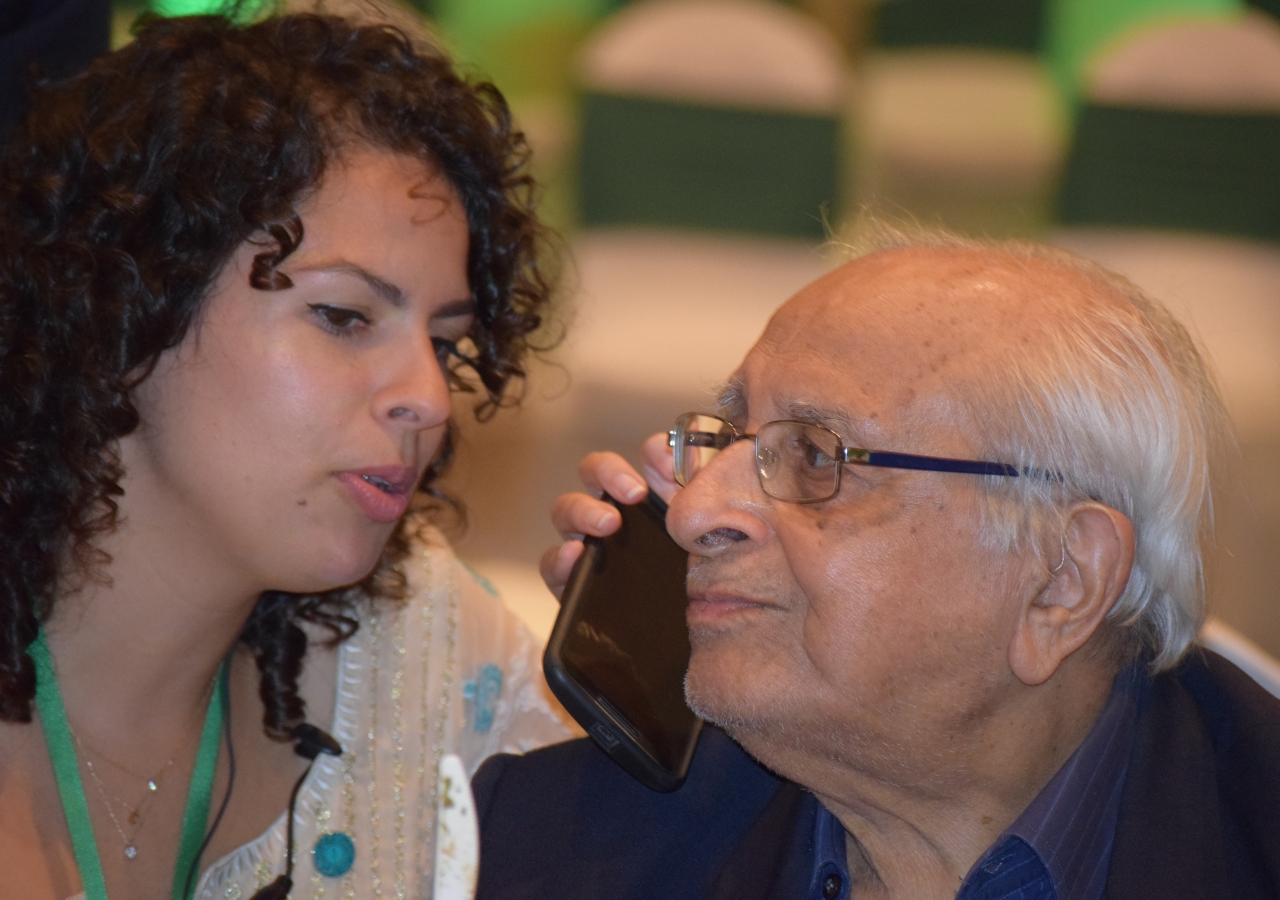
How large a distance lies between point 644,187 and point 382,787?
10.3 feet

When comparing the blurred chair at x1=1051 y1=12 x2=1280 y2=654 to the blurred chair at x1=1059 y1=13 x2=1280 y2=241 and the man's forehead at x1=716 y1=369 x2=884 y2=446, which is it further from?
the man's forehead at x1=716 y1=369 x2=884 y2=446

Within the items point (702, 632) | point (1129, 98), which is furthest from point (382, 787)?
point (1129, 98)

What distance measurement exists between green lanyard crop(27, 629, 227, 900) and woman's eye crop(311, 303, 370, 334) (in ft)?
1.87

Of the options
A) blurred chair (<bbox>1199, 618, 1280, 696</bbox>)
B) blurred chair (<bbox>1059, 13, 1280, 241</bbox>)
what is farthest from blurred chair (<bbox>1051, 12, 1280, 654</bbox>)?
blurred chair (<bbox>1199, 618, 1280, 696</bbox>)

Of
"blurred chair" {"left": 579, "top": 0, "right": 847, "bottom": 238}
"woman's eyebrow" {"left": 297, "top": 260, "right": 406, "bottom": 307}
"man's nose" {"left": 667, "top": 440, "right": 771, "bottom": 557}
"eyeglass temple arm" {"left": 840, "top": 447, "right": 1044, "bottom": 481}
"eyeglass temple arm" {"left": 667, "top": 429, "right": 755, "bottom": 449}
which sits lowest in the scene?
"man's nose" {"left": 667, "top": 440, "right": 771, "bottom": 557}

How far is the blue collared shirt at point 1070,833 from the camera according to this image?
56.7 inches

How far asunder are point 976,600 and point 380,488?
0.76 metres

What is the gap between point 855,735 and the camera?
1.47 metres

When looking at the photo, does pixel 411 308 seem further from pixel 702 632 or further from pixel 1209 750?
pixel 1209 750

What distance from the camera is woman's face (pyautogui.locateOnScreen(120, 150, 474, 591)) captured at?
1.63 meters

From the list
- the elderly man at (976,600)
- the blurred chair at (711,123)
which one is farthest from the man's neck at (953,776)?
the blurred chair at (711,123)

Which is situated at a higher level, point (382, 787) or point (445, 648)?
point (445, 648)

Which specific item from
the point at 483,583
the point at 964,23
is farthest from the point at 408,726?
the point at 964,23

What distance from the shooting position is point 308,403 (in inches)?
64.1
